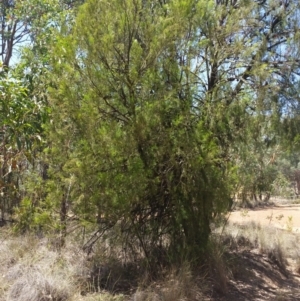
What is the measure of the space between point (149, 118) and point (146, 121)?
0.23ft

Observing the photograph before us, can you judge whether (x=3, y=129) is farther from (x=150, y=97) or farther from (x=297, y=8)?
(x=297, y=8)

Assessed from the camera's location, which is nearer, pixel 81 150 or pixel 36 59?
pixel 81 150

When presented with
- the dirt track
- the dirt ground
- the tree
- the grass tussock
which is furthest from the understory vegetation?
the dirt track

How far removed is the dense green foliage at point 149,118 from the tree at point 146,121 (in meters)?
0.02

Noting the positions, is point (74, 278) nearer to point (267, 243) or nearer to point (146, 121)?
point (146, 121)

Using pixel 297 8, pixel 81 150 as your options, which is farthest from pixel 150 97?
pixel 297 8

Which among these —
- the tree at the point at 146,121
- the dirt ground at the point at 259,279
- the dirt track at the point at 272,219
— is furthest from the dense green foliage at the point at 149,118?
the dirt track at the point at 272,219

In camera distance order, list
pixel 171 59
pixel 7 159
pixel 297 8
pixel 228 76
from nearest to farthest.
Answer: pixel 7 159, pixel 171 59, pixel 228 76, pixel 297 8

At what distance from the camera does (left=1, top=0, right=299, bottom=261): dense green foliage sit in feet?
23.2

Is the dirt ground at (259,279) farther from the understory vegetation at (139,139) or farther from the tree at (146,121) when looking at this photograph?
the tree at (146,121)

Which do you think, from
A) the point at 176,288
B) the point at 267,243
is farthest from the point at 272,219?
the point at 176,288

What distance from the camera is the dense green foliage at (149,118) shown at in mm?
7074

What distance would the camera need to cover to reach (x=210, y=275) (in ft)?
25.8

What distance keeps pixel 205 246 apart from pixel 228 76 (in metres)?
3.11
